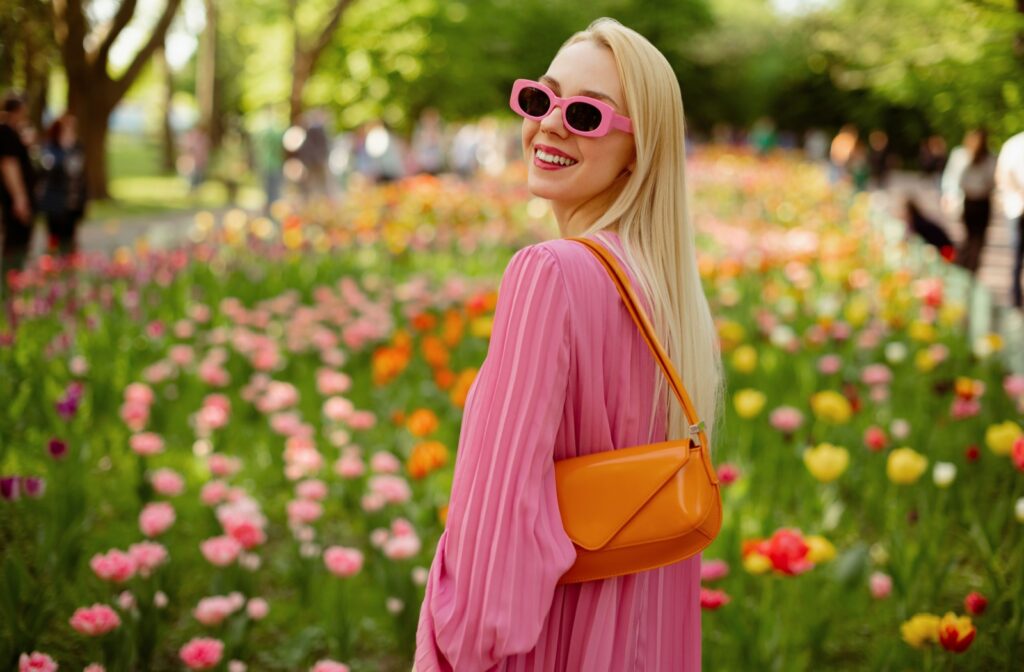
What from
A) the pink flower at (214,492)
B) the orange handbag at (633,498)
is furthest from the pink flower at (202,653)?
the orange handbag at (633,498)

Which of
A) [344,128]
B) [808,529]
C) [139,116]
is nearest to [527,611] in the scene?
[808,529]

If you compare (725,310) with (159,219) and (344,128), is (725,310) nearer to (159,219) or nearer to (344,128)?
(159,219)

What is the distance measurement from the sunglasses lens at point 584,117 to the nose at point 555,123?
0.7 inches

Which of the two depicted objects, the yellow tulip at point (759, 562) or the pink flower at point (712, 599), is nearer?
the pink flower at point (712, 599)

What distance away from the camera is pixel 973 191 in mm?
9359

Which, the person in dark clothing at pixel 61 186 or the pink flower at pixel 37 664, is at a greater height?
the person in dark clothing at pixel 61 186

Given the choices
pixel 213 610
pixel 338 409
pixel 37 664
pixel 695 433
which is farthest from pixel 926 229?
pixel 37 664

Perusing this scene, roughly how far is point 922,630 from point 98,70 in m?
15.5

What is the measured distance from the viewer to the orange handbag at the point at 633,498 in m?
1.49

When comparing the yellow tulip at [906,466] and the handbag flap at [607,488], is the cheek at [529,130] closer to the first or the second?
the handbag flap at [607,488]

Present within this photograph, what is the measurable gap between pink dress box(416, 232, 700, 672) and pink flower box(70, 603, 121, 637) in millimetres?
1176

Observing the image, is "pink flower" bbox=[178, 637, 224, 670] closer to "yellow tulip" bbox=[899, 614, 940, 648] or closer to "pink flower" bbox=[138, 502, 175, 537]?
"pink flower" bbox=[138, 502, 175, 537]

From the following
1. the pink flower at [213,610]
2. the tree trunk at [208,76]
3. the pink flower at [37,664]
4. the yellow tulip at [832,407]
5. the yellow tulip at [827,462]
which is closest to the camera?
the pink flower at [37,664]

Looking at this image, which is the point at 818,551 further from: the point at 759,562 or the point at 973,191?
the point at 973,191
